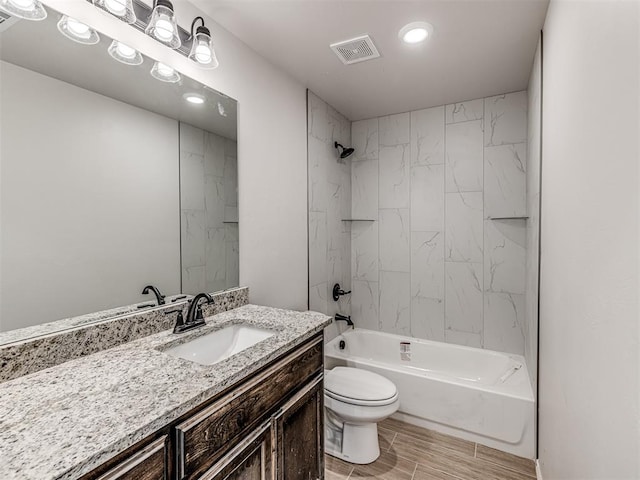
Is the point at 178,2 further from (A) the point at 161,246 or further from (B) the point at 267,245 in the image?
(B) the point at 267,245

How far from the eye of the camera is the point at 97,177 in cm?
124

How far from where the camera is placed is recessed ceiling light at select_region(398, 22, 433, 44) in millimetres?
1763

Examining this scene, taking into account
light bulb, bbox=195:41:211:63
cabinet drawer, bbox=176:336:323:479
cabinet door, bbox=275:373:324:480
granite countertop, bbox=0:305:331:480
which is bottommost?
cabinet door, bbox=275:373:324:480

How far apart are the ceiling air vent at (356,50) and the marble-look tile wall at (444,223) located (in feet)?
3.64

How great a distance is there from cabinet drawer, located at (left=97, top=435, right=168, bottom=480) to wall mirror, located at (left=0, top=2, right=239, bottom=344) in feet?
2.09

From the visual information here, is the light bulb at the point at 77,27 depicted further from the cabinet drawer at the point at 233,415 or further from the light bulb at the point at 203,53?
the cabinet drawer at the point at 233,415

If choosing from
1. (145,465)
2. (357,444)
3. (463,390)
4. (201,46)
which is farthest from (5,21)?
(463,390)

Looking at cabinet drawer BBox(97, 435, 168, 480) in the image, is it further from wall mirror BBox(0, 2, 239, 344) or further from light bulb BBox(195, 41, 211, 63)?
light bulb BBox(195, 41, 211, 63)

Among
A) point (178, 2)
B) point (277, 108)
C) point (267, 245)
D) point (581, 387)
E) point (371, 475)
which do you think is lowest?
point (371, 475)

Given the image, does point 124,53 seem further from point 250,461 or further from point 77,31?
point 250,461

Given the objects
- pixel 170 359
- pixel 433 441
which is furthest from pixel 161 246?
pixel 433 441

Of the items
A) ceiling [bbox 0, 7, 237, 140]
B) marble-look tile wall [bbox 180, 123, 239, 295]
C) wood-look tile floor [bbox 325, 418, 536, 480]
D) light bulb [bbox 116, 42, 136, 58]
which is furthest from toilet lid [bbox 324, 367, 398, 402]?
light bulb [bbox 116, 42, 136, 58]

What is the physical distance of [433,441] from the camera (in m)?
2.22

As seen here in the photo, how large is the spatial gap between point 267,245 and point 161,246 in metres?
0.74
